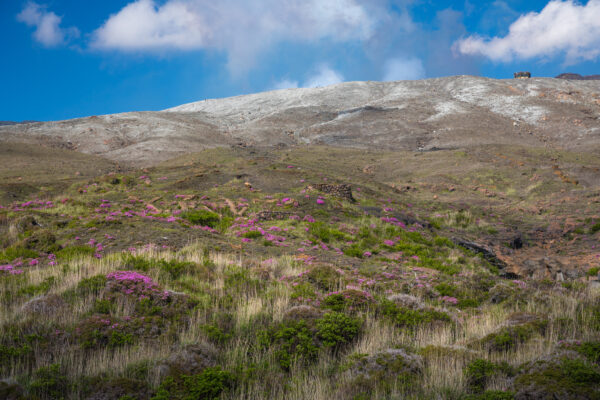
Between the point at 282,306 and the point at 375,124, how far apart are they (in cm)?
5614

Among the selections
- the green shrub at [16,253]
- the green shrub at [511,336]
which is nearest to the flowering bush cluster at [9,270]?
the green shrub at [16,253]

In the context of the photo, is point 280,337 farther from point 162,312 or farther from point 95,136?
point 95,136

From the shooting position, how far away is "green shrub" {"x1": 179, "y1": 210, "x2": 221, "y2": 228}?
13.8m

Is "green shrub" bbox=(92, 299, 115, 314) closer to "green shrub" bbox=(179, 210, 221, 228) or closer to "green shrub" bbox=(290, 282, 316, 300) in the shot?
"green shrub" bbox=(290, 282, 316, 300)

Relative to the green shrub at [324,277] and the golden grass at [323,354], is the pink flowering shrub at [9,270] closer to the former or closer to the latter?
the golden grass at [323,354]

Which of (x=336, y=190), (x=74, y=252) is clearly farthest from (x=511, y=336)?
(x=336, y=190)

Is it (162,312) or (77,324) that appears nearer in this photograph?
(77,324)

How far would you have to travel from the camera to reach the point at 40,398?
12.1 feet

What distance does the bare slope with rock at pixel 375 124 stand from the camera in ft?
161

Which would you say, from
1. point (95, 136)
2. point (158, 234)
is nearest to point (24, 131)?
point (95, 136)

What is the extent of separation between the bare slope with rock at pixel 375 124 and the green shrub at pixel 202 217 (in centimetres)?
3026

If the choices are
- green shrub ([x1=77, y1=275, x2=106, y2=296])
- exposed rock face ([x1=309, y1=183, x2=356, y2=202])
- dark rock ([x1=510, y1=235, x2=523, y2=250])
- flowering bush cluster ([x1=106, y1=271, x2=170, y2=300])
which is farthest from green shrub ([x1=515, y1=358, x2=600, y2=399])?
exposed rock face ([x1=309, y1=183, x2=356, y2=202])

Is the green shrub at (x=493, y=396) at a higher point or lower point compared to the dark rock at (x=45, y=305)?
lower

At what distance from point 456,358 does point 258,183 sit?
1735cm
